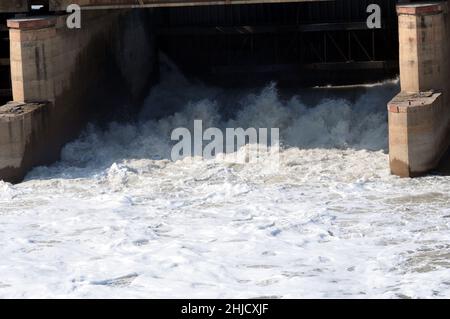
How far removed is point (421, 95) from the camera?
26109 millimetres

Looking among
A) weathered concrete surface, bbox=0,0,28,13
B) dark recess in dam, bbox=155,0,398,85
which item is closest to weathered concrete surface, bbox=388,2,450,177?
dark recess in dam, bbox=155,0,398,85

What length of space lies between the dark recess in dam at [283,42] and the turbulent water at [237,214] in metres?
0.70

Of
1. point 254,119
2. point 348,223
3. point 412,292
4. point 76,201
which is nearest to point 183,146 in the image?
point 254,119

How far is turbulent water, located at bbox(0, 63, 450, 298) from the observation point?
66.5 feet

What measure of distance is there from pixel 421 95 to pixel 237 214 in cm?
491

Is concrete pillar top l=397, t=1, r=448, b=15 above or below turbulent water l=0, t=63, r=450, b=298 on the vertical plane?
above

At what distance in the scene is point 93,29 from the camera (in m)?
29.5

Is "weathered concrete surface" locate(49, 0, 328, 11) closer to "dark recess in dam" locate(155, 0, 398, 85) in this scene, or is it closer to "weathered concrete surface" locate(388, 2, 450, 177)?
"weathered concrete surface" locate(388, 2, 450, 177)

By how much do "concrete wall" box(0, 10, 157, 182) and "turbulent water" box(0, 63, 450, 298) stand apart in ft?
1.62

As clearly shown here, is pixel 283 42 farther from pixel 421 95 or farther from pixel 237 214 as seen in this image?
pixel 237 214

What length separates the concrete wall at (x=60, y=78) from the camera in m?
26.5

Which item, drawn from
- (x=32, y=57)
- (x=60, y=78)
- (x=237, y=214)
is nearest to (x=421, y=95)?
(x=237, y=214)

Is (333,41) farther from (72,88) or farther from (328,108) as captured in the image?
(72,88)
